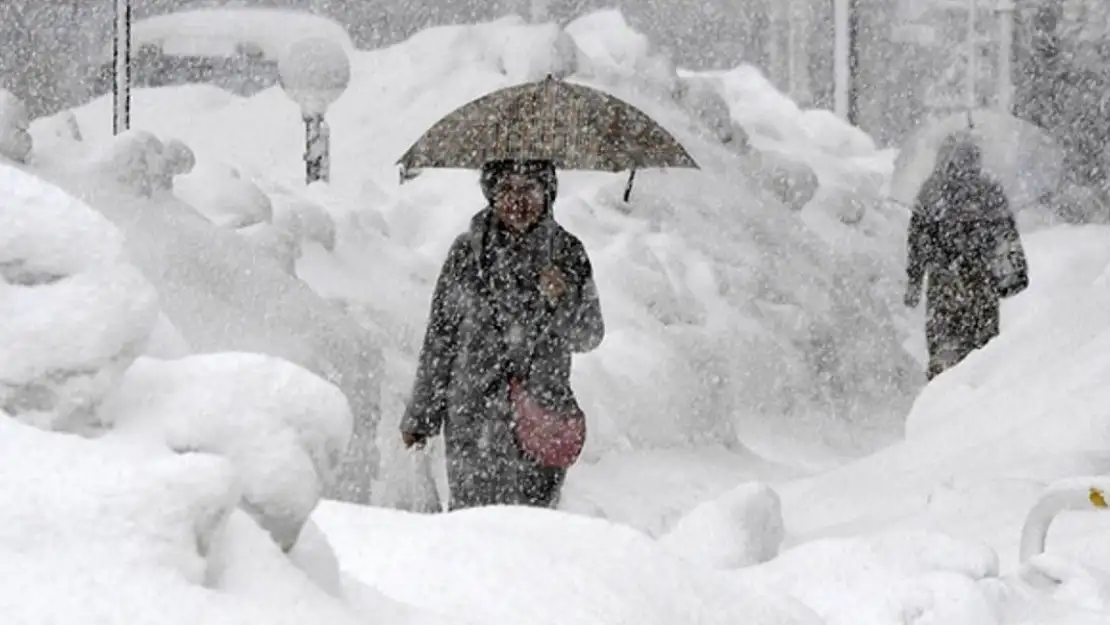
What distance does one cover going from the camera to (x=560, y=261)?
586 cm

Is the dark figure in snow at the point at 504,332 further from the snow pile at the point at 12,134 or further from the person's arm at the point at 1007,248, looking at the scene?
the person's arm at the point at 1007,248

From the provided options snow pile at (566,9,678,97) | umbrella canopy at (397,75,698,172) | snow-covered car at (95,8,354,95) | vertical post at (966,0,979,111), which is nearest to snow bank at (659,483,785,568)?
umbrella canopy at (397,75,698,172)

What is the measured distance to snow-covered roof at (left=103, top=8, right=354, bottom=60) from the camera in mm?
20125

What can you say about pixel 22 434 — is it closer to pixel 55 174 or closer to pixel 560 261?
pixel 560 261

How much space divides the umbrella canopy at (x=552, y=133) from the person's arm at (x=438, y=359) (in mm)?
622

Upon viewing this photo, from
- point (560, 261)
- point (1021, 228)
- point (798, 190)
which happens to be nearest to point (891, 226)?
point (798, 190)

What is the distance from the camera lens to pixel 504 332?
19.3ft

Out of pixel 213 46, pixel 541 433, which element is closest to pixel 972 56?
pixel 213 46

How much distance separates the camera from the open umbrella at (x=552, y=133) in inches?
257

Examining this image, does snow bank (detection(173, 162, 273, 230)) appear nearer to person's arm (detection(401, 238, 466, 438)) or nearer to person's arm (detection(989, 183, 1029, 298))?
person's arm (detection(401, 238, 466, 438))

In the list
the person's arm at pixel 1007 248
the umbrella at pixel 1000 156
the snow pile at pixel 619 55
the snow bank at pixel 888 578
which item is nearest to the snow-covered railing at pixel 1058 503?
the snow bank at pixel 888 578

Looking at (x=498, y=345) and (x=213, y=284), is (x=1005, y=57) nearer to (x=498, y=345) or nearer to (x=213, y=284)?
(x=213, y=284)

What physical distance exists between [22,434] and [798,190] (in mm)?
15930

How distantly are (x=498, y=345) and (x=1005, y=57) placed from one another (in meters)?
18.1
